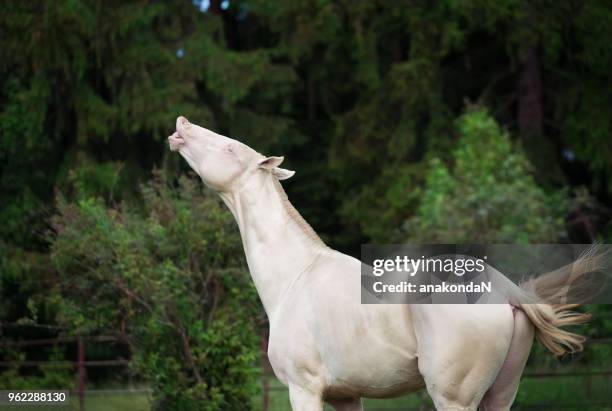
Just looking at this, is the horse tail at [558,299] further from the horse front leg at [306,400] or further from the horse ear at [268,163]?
the horse ear at [268,163]

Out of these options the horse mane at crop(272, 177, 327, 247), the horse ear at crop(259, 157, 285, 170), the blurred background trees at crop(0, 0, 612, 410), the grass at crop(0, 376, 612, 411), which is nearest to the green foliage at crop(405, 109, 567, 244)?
the blurred background trees at crop(0, 0, 612, 410)

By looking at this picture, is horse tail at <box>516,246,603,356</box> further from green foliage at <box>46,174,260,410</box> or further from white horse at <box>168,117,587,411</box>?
green foliage at <box>46,174,260,410</box>

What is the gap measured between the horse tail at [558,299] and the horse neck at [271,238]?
125 cm

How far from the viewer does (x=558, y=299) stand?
4789 millimetres

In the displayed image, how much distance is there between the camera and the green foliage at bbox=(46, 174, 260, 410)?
28.8ft

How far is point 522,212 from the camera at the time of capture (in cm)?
1330

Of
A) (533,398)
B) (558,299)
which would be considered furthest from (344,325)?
(533,398)

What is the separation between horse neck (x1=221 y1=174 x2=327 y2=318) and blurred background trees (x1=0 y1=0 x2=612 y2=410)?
7687mm

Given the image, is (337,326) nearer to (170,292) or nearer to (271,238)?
(271,238)

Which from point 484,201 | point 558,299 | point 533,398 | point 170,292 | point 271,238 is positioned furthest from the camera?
point 484,201

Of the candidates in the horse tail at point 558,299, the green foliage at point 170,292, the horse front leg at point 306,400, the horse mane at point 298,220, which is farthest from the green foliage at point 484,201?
the horse front leg at point 306,400

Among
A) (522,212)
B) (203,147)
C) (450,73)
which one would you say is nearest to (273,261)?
(203,147)

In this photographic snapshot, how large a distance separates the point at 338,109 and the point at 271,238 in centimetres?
1534

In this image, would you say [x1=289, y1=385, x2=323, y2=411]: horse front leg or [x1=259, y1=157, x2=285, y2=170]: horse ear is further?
[x1=259, y1=157, x2=285, y2=170]: horse ear
